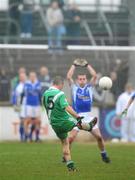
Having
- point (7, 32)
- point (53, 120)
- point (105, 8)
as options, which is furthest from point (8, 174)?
point (105, 8)

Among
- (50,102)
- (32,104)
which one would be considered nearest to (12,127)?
(32,104)

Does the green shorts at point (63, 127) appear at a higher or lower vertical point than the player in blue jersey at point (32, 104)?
lower

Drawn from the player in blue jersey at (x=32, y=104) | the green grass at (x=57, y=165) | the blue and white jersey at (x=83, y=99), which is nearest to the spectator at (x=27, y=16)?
the player in blue jersey at (x=32, y=104)

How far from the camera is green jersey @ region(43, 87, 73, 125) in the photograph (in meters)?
16.2

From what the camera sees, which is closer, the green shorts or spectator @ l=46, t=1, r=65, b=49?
the green shorts

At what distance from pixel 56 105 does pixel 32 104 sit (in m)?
12.9

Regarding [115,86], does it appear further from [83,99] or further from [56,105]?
[56,105]

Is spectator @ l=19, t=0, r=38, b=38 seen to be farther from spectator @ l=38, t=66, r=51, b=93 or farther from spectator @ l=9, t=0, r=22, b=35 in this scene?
spectator @ l=38, t=66, r=51, b=93

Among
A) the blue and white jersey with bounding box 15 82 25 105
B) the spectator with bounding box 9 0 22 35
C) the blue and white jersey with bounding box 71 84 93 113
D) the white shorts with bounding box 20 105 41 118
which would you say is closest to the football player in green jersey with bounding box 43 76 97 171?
the blue and white jersey with bounding box 71 84 93 113

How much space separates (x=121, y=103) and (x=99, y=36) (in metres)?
5.03

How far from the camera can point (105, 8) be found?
35.4 metres

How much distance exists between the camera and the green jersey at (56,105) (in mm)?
16188

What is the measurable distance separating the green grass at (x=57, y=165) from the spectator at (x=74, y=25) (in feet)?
31.0

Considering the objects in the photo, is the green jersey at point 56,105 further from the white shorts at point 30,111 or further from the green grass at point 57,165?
the white shorts at point 30,111
